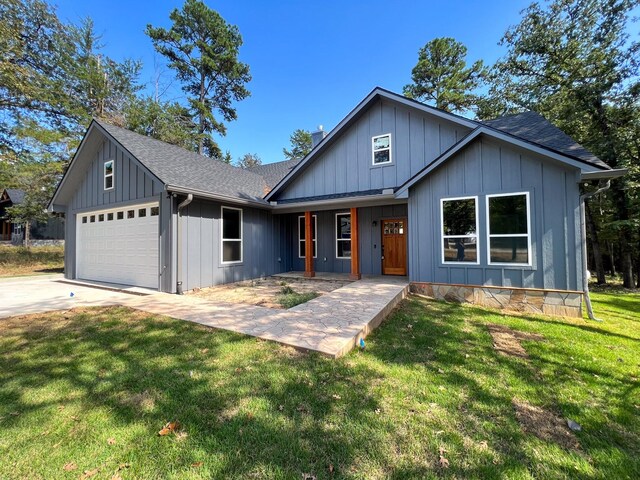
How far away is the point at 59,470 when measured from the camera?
200cm

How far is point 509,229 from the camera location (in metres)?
6.67

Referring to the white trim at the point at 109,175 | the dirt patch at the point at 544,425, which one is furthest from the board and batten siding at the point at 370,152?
the dirt patch at the point at 544,425

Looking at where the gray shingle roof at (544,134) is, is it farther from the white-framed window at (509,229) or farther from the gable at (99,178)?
the gable at (99,178)

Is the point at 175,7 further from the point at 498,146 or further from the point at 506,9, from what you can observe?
the point at 498,146

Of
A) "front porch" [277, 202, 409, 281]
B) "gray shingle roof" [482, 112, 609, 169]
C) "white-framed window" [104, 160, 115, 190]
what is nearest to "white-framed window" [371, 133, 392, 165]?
"front porch" [277, 202, 409, 281]

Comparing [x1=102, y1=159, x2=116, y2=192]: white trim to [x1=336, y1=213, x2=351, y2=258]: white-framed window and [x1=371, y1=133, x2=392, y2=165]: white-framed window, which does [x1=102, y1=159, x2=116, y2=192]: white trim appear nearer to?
[x1=336, y1=213, x2=351, y2=258]: white-framed window

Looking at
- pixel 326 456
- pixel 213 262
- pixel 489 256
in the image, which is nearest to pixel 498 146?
pixel 489 256

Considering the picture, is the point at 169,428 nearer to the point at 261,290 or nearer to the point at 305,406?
the point at 305,406

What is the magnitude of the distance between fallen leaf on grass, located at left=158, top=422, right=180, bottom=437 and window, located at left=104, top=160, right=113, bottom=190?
32.5ft

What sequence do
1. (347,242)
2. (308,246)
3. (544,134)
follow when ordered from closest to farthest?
(544,134) → (308,246) → (347,242)

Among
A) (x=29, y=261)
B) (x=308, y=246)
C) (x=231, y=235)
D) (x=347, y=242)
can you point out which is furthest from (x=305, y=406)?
(x=29, y=261)

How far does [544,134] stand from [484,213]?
3.20m

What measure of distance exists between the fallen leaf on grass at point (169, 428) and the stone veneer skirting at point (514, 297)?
6571 mm

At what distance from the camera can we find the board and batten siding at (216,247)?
8.21 m
